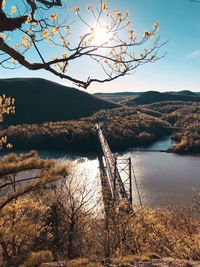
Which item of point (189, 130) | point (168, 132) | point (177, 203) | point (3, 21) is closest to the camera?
point (3, 21)

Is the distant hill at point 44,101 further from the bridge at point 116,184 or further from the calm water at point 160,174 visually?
the bridge at point 116,184

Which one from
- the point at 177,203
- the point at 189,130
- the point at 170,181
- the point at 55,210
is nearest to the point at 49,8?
the point at 55,210

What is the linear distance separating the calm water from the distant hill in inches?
1829

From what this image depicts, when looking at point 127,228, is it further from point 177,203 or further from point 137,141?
point 137,141

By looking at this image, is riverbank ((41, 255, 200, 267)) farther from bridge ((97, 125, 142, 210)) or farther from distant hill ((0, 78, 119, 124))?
distant hill ((0, 78, 119, 124))

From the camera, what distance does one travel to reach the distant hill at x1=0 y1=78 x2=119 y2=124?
411ft

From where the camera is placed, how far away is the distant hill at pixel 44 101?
411 ft

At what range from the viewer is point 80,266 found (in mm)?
8391

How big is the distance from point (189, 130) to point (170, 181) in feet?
180

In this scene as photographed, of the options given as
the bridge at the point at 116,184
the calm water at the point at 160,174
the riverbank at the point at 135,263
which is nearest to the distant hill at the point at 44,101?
the calm water at the point at 160,174

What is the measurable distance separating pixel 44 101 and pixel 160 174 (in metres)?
91.4

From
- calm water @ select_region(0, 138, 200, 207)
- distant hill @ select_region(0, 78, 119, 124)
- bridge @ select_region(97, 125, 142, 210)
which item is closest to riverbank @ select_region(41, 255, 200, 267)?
bridge @ select_region(97, 125, 142, 210)

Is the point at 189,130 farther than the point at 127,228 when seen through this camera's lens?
Yes

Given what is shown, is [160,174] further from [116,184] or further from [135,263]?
[135,263]
